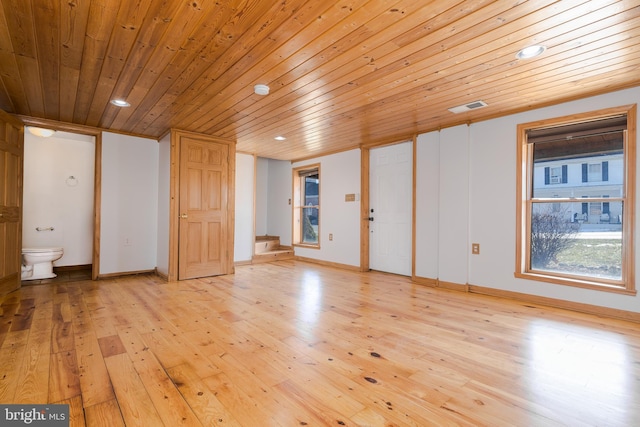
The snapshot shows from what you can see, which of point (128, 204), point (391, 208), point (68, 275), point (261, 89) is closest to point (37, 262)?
point (68, 275)

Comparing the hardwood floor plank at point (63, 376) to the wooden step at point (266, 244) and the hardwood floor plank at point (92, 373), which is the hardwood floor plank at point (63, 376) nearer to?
the hardwood floor plank at point (92, 373)

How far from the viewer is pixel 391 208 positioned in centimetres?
518

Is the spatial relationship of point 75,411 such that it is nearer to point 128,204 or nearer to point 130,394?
point 130,394

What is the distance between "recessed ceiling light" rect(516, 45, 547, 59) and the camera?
2.28 meters

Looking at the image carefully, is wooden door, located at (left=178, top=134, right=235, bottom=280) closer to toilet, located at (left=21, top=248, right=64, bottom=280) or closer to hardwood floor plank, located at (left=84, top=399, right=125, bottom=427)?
toilet, located at (left=21, top=248, right=64, bottom=280)

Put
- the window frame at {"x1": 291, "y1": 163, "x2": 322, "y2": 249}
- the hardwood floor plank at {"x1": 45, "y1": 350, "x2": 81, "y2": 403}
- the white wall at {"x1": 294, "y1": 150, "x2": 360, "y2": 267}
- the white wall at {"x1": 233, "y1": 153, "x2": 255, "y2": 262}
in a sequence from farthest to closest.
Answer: the window frame at {"x1": 291, "y1": 163, "x2": 322, "y2": 249} → the white wall at {"x1": 233, "y1": 153, "x2": 255, "y2": 262} → the white wall at {"x1": 294, "y1": 150, "x2": 360, "y2": 267} → the hardwood floor plank at {"x1": 45, "y1": 350, "x2": 81, "y2": 403}

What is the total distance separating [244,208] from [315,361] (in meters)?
4.26

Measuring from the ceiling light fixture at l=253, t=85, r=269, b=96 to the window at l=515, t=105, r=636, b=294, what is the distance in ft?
9.62

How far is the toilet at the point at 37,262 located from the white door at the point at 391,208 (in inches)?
193

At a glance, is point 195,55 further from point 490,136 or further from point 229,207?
point 490,136

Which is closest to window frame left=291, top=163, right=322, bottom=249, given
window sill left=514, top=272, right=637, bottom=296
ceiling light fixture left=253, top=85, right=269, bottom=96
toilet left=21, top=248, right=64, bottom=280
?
ceiling light fixture left=253, top=85, right=269, bottom=96

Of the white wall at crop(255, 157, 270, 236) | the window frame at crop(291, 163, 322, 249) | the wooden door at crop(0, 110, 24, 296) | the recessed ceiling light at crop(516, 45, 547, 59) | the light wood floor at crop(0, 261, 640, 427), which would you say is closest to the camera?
the light wood floor at crop(0, 261, 640, 427)

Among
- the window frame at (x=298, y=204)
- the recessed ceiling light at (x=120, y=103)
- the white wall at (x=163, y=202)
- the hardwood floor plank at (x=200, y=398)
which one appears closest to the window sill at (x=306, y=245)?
the window frame at (x=298, y=204)

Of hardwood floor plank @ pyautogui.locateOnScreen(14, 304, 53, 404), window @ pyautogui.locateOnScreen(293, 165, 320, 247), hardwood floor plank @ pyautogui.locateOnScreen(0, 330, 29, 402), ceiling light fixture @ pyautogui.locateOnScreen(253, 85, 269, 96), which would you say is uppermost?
ceiling light fixture @ pyautogui.locateOnScreen(253, 85, 269, 96)
